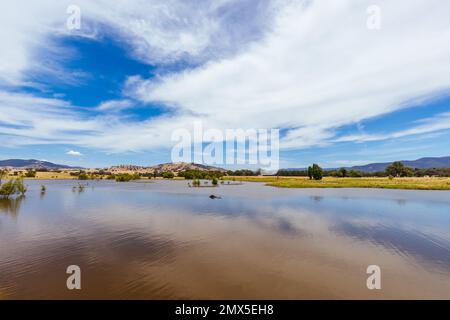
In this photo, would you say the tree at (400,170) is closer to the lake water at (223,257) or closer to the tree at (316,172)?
the tree at (316,172)

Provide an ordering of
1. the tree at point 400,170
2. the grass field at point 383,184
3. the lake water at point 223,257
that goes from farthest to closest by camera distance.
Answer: the tree at point 400,170 < the grass field at point 383,184 < the lake water at point 223,257

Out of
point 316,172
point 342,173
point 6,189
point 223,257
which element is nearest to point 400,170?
point 342,173

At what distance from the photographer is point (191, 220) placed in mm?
30188

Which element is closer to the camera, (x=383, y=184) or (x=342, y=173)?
(x=383, y=184)

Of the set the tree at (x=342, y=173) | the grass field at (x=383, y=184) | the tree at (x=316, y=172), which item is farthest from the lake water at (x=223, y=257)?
the tree at (x=342, y=173)

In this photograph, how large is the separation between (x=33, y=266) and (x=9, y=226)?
55.0 ft

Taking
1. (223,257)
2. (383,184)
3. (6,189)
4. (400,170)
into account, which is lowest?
(223,257)

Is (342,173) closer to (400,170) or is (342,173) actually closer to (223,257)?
(400,170)

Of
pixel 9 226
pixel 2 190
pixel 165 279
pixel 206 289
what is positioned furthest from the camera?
pixel 2 190

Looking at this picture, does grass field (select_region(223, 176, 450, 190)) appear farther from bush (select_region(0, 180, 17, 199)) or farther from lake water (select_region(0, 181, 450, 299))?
bush (select_region(0, 180, 17, 199))

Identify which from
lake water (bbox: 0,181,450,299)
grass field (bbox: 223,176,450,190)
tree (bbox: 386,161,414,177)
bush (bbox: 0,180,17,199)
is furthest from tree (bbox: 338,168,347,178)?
bush (bbox: 0,180,17,199)
